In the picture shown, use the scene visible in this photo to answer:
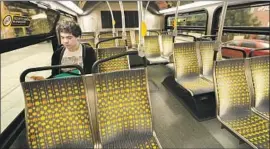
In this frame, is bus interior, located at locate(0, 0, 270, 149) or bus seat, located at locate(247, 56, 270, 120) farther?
bus seat, located at locate(247, 56, 270, 120)

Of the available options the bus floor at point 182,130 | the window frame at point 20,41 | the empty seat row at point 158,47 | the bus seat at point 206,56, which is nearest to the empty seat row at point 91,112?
the window frame at point 20,41

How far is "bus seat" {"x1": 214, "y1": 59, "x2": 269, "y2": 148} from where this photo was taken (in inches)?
63.5

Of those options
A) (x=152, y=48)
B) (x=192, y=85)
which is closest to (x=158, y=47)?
(x=152, y=48)

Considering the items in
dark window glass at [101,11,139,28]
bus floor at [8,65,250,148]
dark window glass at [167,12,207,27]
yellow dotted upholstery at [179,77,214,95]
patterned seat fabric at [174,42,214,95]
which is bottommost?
bus floor at [8,65,250,148]

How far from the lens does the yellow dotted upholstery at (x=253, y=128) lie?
53.5 inches

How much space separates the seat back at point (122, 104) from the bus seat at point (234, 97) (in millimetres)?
803

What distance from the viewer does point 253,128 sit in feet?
5.01

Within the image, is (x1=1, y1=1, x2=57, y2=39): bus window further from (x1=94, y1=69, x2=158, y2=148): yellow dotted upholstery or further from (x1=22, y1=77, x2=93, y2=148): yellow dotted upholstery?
(x1=94, y1=69, x2=158, y2=148): yellow dotted upholstery

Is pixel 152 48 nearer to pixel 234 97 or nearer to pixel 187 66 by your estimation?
pixel 187 66

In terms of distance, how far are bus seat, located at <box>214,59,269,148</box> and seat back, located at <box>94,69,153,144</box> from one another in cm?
80

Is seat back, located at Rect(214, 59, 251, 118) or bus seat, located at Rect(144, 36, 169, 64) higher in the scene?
bus seat, located at Rect(144, 36, 169, 64)

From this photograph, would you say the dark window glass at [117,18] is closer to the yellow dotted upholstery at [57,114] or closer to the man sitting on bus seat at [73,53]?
the man sitting on bus seat at [73,53]

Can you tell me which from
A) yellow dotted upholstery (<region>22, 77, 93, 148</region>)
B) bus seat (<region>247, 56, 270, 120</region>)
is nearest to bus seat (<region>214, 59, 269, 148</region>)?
bus seat (<region>247, 56, 270, 120</region>)

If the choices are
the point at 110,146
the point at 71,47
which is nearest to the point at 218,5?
the point at 71,47
